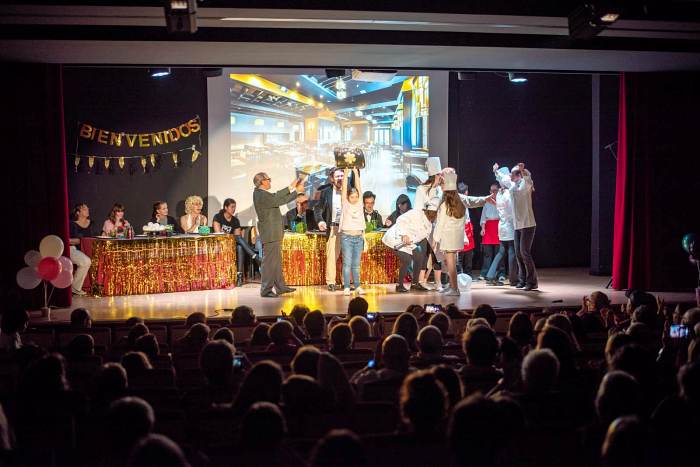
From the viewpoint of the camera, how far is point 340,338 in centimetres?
497

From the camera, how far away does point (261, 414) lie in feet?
9.37

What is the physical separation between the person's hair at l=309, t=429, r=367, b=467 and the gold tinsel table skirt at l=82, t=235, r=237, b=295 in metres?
9.09

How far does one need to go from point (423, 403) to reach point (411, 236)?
8359 mm

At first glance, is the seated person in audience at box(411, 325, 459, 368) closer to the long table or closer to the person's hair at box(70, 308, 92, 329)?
the person's hair at box(70, 308, 92, 329)

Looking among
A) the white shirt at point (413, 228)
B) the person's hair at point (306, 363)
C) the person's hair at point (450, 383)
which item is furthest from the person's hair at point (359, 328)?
the white shirt at point (413, 228)

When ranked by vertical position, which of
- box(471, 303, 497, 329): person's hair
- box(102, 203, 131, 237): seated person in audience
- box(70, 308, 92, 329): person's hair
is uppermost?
box(102, 203, 131, 237): seated person in audience

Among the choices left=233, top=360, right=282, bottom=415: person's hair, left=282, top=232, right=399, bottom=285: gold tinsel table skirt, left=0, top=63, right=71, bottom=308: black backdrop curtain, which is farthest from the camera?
left=282, top=232, right=399, bottom=285: gold tinsel table skirt

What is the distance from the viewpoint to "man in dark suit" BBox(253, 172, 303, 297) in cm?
1080

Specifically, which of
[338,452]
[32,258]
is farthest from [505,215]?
[338,452]

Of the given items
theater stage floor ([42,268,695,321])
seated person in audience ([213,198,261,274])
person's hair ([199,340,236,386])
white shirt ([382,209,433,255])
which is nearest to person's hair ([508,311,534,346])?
person's hair ([199,340,236,386])

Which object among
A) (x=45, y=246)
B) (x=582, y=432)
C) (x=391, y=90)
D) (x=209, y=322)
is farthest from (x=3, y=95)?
(x=582, y=432)

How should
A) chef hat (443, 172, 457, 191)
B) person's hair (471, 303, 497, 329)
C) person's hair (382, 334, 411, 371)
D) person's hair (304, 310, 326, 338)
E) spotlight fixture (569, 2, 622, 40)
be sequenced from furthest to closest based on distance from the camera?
chef hat (443, 172, 457, 191) < spotlight fixture (569, 2, 622, 40) < person's hair (471, 303, 497, 329) < person's hair (304, 310, 326, 338) < person's hair (382, 334, 411, 371)

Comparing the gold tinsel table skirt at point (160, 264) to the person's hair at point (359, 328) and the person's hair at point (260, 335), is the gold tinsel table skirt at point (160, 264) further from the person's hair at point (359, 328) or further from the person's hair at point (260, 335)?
the person's hair at point (359, 328)

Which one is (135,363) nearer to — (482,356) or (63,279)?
(482,356)
